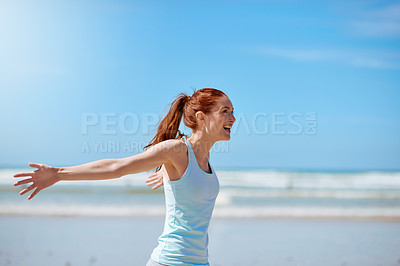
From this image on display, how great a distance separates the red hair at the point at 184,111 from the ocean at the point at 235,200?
23.7 feet

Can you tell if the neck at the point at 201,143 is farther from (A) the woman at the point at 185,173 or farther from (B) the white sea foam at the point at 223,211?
(B) the white sea foam at the point at 223,211

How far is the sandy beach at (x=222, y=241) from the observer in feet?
19.7

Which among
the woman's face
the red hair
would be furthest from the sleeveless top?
the red hair

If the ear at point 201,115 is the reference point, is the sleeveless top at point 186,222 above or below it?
below

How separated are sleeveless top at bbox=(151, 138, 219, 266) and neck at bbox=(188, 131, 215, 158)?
21 centimetres

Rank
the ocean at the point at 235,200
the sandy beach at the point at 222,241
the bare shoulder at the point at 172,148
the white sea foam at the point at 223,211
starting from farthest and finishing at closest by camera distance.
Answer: the ocean at the point at 235,200 < the white sea foam at the point at 223,211 < the sandy beach at the point at 222,241 < the bare shoulder at the point at 172,148

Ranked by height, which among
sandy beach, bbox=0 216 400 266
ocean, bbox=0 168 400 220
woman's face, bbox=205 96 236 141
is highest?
woman's face, bbox=205 96 236 141

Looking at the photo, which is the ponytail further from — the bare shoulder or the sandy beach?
the sandy beach

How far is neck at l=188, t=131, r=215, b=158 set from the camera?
284 cm

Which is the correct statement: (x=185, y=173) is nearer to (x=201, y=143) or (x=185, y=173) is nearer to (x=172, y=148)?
(x=172, y=148)

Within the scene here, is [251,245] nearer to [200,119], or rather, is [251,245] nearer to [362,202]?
[200,119]

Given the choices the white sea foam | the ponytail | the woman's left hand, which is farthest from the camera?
the white sea foam

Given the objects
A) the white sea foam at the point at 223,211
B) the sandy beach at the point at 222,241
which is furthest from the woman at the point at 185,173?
the white sea foam at the point at 223,211

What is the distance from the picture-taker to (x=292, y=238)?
7.39 meters
